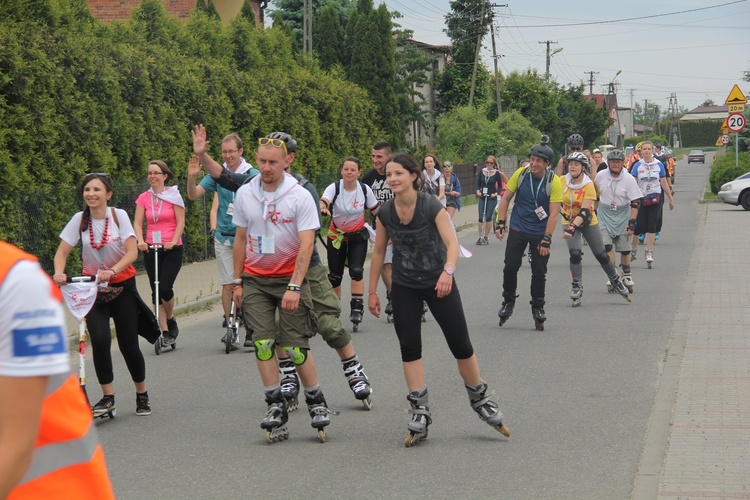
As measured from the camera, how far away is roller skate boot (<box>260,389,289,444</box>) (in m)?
6.85

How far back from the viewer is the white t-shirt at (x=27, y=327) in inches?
85.7

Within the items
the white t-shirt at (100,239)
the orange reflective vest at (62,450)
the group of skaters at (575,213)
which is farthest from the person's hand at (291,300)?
the group of skaters at (575,213)

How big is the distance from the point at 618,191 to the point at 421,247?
8.24 m

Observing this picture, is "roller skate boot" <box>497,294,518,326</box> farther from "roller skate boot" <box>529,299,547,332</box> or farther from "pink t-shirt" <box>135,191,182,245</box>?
"pink t-shirt" <box>135,191,182,245</box>

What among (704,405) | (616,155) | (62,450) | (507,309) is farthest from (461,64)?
(62,450)

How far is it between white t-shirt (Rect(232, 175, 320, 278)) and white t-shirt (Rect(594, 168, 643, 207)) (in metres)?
8.37

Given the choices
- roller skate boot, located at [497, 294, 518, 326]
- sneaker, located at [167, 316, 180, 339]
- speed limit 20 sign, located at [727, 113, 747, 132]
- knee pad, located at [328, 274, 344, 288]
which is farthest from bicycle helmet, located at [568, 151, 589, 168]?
speed limit 20 sign, located at [727, 113, 747, 132]

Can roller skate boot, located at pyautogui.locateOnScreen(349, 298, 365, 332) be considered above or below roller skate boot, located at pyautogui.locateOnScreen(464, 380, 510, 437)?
below

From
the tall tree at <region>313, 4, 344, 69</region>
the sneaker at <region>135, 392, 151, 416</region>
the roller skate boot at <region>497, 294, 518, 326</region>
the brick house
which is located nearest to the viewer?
the sneaker at <region>135, 392, 151, 416</region>

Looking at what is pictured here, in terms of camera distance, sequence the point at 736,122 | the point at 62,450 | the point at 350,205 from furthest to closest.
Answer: the point at 736,122
the point at 350,205
the point at 62,450

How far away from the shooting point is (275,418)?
6.86 m

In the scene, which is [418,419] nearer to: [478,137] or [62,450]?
[62,450]

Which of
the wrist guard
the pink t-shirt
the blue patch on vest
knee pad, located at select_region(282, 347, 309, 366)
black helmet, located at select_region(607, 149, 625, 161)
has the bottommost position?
knee pad, located at select_region(282, 347, 309, 366)

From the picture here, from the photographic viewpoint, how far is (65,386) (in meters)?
2.36
